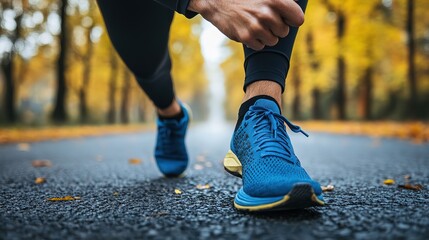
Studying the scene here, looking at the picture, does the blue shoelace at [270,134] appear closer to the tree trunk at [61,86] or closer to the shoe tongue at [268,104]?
the shoe tongue at [268,104]

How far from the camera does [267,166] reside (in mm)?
1194

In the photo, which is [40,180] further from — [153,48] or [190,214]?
[190,214]

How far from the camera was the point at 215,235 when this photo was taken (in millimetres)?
946

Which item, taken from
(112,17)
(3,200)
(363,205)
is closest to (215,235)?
(363,205)

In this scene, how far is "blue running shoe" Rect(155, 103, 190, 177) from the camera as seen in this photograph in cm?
212

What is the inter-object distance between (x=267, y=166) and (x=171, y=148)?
102 centimetres

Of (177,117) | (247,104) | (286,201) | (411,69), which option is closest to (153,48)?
(177,117)

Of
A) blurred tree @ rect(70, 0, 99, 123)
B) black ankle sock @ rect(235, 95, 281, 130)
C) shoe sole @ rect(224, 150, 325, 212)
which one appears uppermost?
blurred tree @ rect(70, 0, 99, 123)

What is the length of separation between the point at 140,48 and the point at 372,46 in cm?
1364

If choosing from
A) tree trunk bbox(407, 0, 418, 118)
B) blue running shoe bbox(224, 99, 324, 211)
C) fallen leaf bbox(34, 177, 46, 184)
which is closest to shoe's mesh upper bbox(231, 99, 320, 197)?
blue running shoe bbox(224, 99, 324, 211)

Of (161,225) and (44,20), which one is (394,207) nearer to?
(161,225)

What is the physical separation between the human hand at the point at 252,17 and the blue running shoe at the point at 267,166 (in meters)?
0.32

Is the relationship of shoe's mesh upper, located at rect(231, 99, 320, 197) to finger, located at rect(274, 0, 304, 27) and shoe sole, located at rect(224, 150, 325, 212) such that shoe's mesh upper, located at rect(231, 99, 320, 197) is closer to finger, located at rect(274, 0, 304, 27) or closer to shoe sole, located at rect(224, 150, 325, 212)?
shoe sole, located at rect(224, 150, 325, 212)

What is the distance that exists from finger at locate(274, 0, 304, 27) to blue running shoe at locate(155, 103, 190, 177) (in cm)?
121
